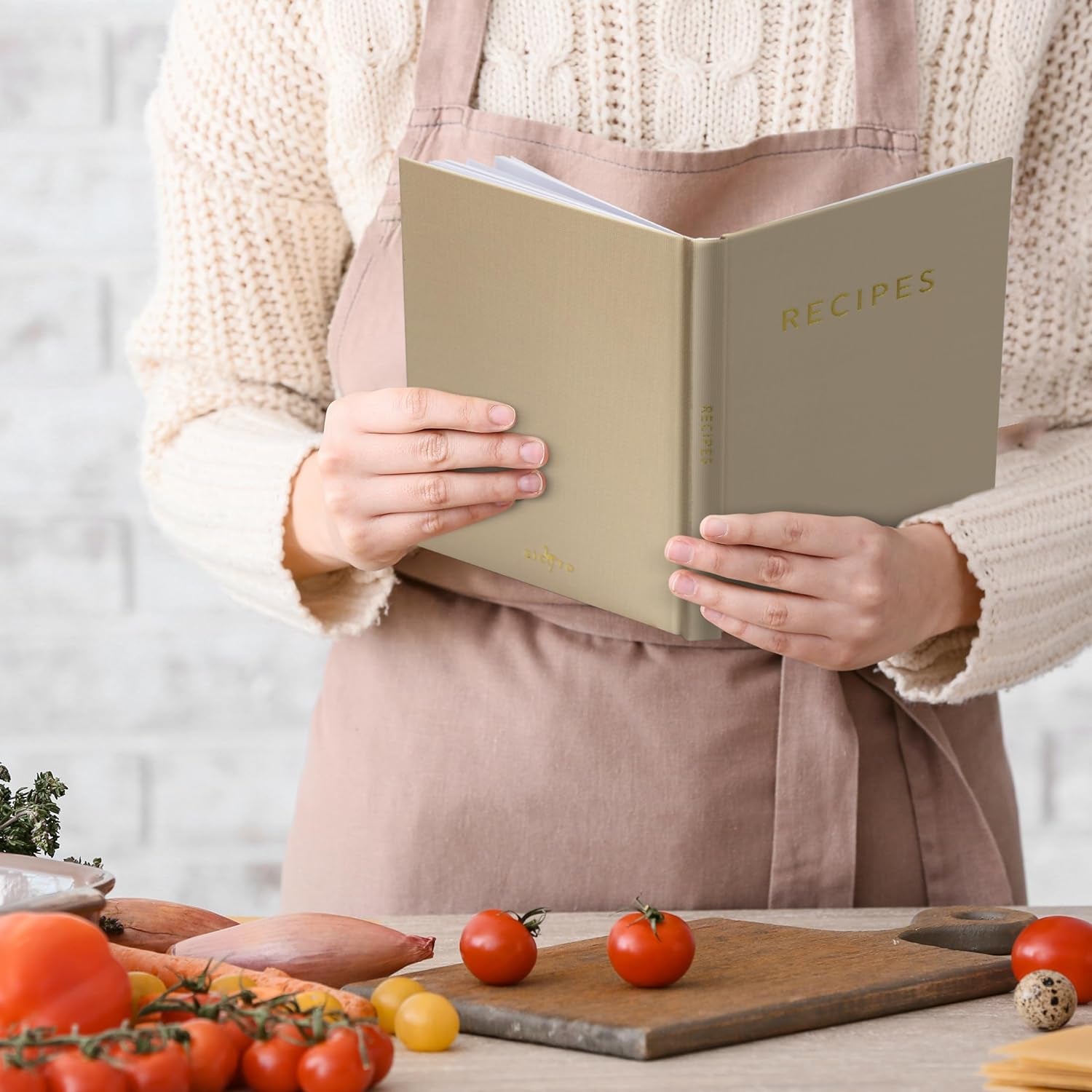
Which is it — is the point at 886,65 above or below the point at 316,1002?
above

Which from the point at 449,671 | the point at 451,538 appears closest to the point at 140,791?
the point at 449,671

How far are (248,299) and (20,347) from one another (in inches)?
23.5

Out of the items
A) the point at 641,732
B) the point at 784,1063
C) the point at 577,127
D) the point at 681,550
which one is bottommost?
the point at 784,1063

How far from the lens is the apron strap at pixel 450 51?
1.08 metres

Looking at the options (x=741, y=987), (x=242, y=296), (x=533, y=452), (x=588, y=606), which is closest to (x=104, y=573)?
(x=242, y=296)

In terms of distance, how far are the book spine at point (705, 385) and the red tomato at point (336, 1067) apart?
36 cm

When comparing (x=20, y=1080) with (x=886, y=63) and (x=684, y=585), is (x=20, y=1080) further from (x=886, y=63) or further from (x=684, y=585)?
(x=886, y=63)

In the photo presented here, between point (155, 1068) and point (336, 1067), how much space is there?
0.07 metres

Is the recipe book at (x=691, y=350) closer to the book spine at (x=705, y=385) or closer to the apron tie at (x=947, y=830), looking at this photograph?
the book spine at (x=705, y=385)

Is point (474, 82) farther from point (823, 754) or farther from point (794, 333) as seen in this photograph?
point (823, 754)

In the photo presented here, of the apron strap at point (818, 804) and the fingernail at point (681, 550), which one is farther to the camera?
the apron strap at point (818, 804)

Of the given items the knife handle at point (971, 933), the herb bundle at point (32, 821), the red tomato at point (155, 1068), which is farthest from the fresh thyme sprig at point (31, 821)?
the knife handle at point (971, 933)

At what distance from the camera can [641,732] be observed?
1.07 metres

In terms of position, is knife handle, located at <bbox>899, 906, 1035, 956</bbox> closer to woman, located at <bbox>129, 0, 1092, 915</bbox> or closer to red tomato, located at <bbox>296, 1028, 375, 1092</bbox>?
woman, located at <bbox>129, 0, 1092, 915</bbox>
